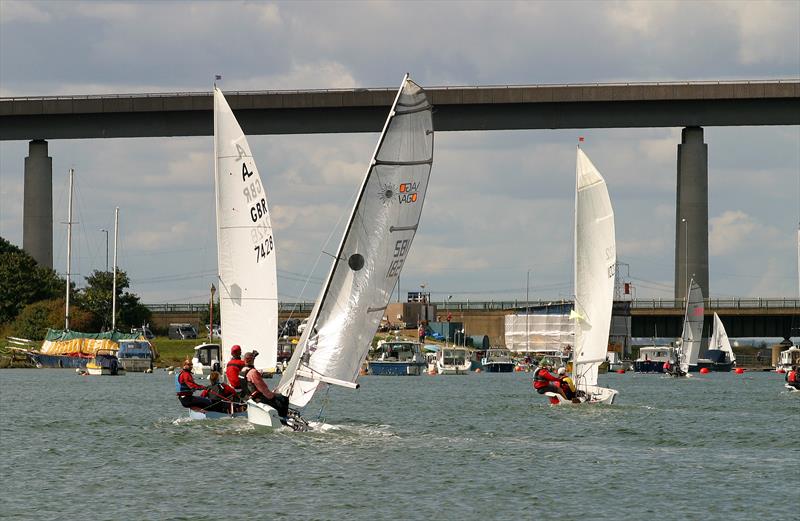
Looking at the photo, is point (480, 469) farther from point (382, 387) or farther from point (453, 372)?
point (453, 372)

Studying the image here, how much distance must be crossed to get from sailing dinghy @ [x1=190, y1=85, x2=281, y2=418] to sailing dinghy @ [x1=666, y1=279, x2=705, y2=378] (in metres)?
77.7

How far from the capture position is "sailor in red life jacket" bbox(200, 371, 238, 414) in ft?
146

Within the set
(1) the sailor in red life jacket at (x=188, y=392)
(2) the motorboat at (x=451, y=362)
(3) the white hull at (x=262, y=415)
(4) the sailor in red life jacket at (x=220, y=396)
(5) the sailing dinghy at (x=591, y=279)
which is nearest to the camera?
(3) the white hull at (x=262, y=415)

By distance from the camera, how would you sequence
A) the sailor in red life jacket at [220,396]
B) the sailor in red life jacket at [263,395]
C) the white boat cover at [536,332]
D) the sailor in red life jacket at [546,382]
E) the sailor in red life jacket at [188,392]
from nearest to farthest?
the sailor in red life jacket at [263,395] < the sailor in red life jacket at [220,396] < the sailor in red life jacket at [188,392] < the sailor in red life jacket at [546,382] < the white boat cover at [536,332]

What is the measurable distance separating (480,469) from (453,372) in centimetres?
9237

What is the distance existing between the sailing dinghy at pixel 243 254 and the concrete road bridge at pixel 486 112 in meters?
71.6

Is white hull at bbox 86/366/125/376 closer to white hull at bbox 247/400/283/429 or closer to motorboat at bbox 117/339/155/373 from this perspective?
motorboat at bbox 117/339/155/373

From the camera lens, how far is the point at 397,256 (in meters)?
39.9

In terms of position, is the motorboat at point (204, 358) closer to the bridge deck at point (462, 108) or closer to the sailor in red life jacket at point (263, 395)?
the bridge deck at point (462, 108)

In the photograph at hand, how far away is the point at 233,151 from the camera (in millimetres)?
48125

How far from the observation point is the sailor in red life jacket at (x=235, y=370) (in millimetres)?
43625

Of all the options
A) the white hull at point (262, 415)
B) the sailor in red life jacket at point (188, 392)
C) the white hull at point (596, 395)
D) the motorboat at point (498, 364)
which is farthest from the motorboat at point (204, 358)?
the white hull at point (262, 415)

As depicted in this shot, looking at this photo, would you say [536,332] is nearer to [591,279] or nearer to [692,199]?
[692,199]

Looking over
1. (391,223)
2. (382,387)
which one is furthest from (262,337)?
(382,387)
